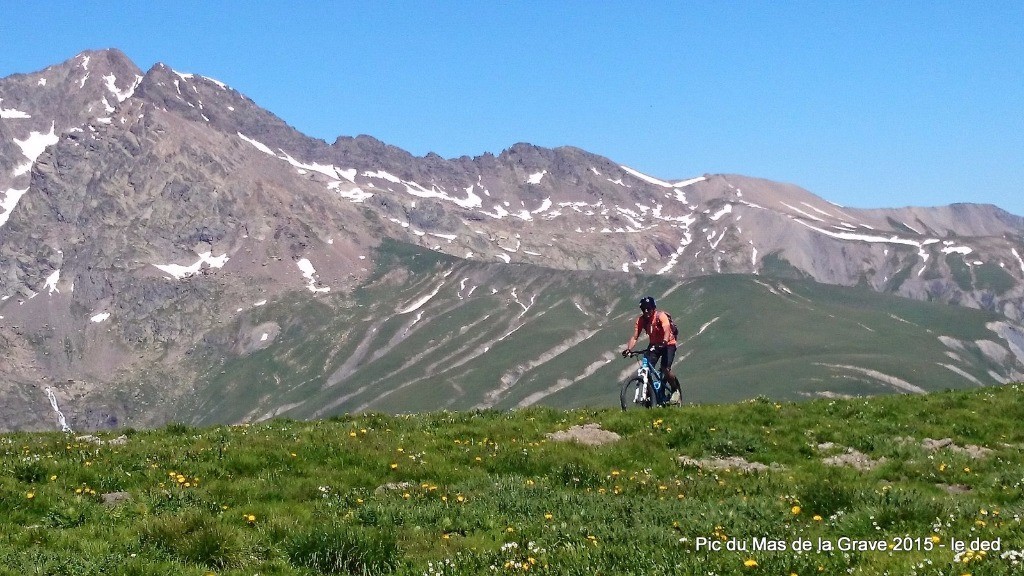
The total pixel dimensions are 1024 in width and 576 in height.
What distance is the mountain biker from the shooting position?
2864 centimetres

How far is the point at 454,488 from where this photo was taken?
59.1 ft

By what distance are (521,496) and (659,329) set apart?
1300cm

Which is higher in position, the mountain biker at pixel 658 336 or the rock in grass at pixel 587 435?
the mountain biker at pixel 658 336

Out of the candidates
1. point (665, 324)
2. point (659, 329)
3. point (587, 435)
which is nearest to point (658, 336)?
point (659, 329)

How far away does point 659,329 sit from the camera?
2878 centimetres

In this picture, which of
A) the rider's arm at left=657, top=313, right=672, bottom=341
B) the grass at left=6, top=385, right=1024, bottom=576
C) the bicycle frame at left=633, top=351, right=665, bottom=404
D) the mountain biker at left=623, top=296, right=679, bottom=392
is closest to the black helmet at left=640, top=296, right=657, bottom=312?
the mountain biker at left=623, top=296, right=679, bottom=392

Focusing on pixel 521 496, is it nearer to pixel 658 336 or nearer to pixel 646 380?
pixel 646 380

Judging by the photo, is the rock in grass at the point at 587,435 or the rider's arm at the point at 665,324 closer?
the rock in grass at the point at 587,435

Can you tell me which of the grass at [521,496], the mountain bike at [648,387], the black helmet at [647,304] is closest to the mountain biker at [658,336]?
the black helmet at [647,304]

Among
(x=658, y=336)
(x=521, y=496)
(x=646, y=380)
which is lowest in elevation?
(x=521, y=496)

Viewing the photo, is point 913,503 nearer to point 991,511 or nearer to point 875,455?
point 991,511

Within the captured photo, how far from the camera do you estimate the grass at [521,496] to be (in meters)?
12.1

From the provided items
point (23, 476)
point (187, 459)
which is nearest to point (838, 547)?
point (187, 459)

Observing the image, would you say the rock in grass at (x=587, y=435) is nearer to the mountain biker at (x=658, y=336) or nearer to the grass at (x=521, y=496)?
the grass at (x=521, y=496)
